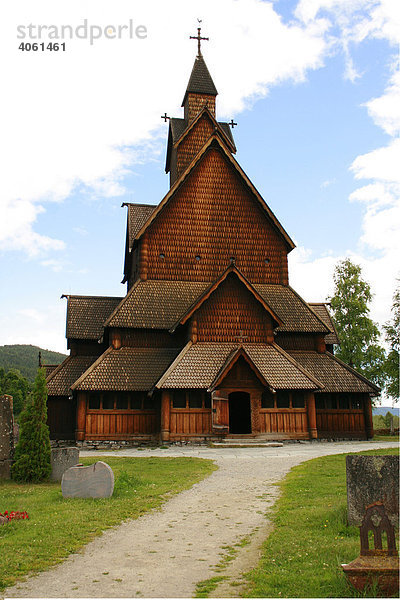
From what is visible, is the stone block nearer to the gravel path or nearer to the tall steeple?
the gravel path

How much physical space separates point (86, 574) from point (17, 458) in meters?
8.15

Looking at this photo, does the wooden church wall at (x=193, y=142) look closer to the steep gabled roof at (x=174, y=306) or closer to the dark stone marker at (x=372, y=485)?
the steep gabled roof at (x=174, y=306)

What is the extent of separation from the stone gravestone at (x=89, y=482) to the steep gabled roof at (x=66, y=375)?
1354 centimetres

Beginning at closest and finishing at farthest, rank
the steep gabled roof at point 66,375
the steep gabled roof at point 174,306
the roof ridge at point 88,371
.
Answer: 1. the roof ridge at point 88,371
2. the steep gabled roof at point 174,306
3. the steep gabled roof at point 66,375

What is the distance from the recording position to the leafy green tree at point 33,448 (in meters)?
12.8

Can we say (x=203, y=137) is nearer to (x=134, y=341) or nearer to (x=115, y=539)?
(x=134, y=341)

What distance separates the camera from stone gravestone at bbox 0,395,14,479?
13.1m

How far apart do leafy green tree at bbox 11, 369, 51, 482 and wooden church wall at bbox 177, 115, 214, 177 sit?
1917 cm

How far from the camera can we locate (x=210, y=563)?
5.91 m

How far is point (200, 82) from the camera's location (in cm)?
3138

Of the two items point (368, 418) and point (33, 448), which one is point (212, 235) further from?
point (33, 448)

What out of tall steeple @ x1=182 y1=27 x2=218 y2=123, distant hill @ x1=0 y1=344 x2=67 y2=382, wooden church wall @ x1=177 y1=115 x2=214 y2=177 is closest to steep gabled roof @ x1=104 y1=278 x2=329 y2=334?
wooden church wall @ x1=177 y1=115 x2=214 y2=177

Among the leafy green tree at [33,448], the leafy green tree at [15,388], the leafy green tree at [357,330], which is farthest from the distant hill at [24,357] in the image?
the leafy green tree at [33,448]

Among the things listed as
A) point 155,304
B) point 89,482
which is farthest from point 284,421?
point 89,482
